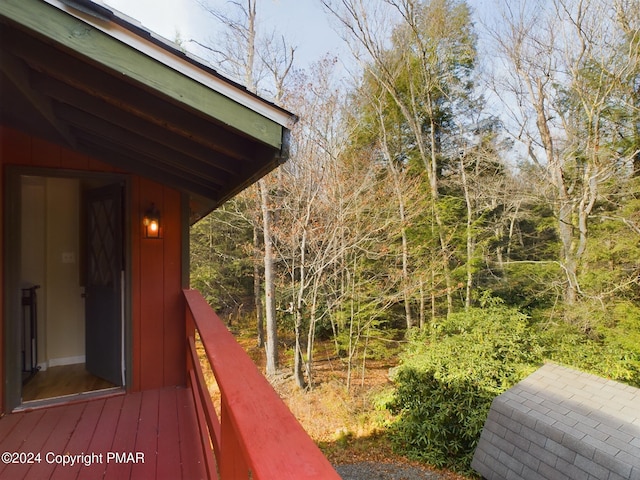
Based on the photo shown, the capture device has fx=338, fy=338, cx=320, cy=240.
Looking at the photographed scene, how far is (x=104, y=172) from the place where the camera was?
2959 millimetres

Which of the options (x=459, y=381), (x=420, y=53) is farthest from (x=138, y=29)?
(x=420, y=53)

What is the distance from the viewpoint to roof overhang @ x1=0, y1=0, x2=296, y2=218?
116 cm

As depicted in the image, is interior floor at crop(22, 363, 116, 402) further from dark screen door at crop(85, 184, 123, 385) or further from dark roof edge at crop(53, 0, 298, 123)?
dark roof edge at crop(53, 0, 298, 123)

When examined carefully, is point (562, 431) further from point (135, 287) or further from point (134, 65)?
point (134, 65)

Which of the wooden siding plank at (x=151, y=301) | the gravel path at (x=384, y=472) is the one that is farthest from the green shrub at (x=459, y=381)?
the wooden siding plank at (x=151, y=301)

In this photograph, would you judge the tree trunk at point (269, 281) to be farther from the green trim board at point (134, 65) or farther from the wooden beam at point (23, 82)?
the green trim board at point (134, 65)

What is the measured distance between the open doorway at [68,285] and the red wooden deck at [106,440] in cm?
30

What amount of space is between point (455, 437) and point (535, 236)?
714 cm

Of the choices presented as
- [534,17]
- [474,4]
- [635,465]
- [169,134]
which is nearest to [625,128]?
[534,17]

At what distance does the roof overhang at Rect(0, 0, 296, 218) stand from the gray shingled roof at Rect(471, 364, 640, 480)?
5.18 m

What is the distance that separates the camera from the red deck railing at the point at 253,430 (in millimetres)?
634

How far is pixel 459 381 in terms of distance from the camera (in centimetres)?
595

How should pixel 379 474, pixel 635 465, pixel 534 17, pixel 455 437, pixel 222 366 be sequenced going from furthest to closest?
pixel 534 17 → pixel 455 437 → pixel 379 474 → pixel 635 465 → pixel 222 366

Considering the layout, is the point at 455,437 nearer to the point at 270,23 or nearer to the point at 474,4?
the point at 270,23
